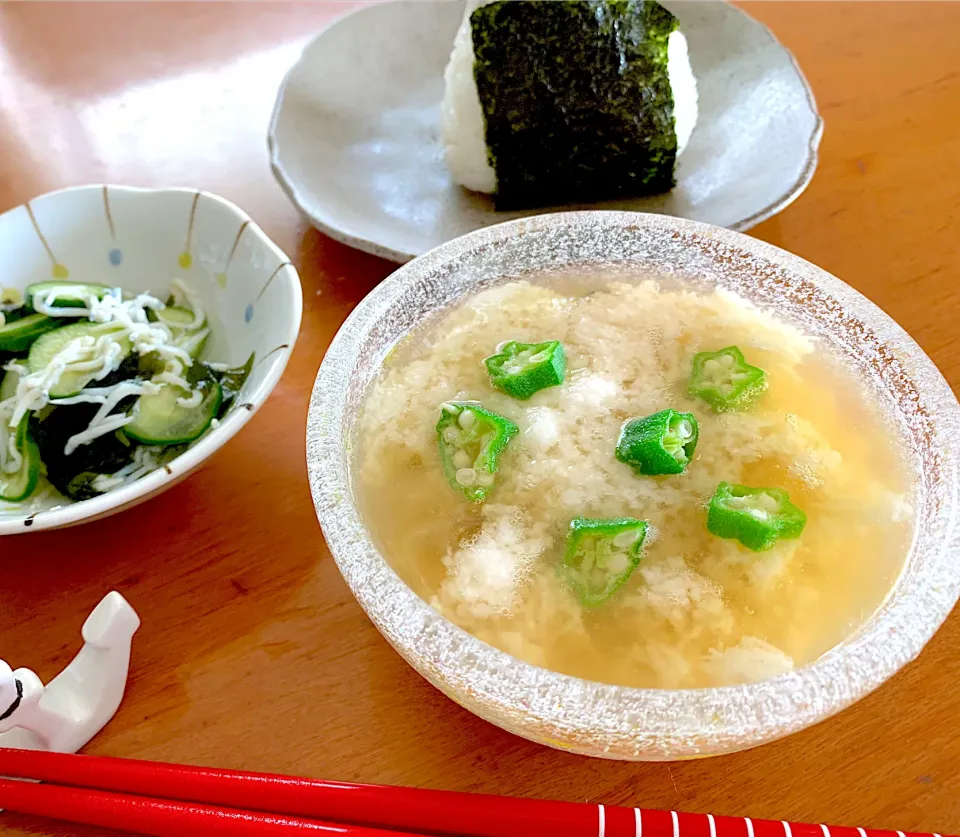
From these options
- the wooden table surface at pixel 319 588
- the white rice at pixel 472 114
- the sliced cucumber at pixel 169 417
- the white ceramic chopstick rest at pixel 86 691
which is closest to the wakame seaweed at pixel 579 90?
the white rice at pixel 472 114

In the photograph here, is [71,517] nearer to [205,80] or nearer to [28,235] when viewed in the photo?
[28,235]

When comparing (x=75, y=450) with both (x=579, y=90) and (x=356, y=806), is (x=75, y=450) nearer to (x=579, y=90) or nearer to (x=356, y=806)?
(x=356, y=806)

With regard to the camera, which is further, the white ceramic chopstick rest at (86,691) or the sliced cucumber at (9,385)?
the sliced cucumber at (9,385)

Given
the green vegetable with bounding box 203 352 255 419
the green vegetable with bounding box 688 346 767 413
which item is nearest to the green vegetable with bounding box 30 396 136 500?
the green vegetable with bounding box 203 352 255 419

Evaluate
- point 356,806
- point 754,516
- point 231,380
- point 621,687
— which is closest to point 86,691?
point 356,806

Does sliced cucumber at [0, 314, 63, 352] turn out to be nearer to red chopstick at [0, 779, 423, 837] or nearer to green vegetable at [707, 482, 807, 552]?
red chopstick at [0, 779, 423, 837]

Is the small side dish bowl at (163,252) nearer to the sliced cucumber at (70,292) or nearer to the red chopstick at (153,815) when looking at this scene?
the sliced cucumber at (70,292)

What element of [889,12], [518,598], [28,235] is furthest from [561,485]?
[889,12]
